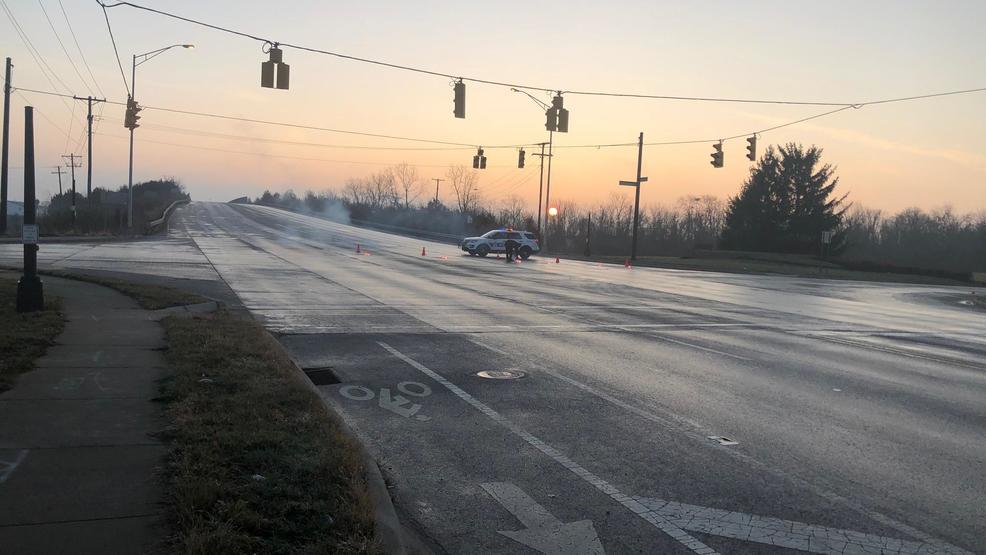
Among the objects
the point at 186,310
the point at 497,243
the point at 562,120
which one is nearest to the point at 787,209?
the point at 497,243

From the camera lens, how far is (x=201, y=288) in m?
18.4

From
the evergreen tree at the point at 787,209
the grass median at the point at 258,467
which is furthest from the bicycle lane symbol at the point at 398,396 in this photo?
the evergreen tree at the point at 787,209

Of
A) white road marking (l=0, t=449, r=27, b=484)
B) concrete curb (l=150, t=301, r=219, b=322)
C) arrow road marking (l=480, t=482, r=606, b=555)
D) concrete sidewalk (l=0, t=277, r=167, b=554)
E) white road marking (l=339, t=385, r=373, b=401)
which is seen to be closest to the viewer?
concrete sidewalk (l=0, t=277, r=167, b=554)

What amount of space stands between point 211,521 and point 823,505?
4.12 meters

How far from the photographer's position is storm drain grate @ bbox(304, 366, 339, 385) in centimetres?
900

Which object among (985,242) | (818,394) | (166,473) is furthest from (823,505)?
(985,242)

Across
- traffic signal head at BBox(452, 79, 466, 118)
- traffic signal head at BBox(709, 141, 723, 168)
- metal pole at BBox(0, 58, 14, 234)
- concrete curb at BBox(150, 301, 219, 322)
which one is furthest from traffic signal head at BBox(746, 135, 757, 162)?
metal pole at BBox(0, 58, 14, 234)

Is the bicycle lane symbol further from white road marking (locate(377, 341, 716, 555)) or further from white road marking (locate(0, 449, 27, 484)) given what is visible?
white road marking (locate(0, 449, 27, 484))

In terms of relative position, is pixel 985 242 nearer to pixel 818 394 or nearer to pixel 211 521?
pixel 818 394

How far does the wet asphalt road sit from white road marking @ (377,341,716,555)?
0.02 metres

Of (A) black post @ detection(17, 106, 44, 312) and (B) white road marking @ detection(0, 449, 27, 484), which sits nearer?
(B) white road marking @ detection(0, 449, 27, 484)

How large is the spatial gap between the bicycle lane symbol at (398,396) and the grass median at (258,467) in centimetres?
67

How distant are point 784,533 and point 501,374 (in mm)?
5209

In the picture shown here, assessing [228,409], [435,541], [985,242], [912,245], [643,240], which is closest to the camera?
[435,541]
